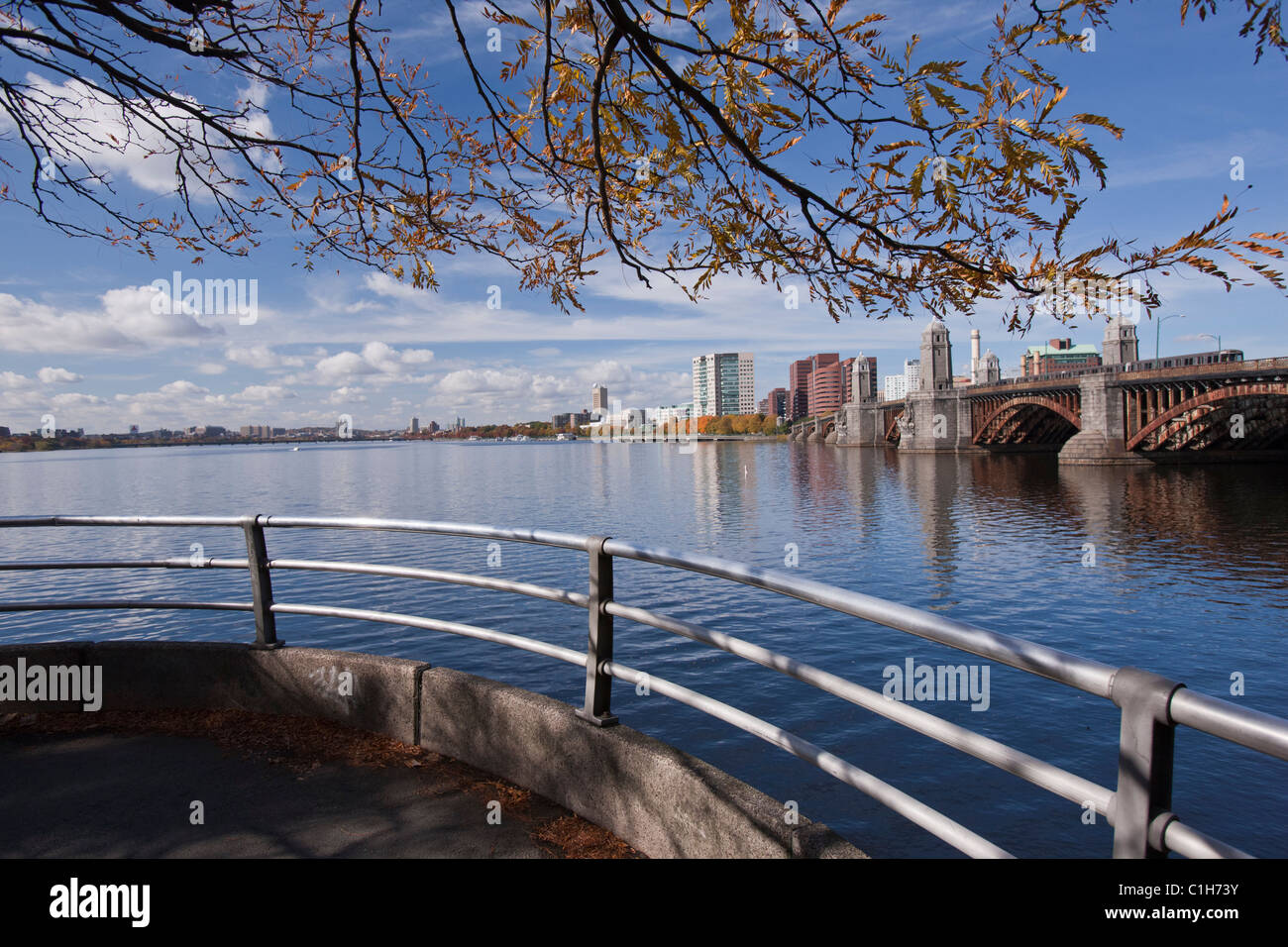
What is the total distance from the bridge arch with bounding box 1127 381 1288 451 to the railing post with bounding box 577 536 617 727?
230 feet

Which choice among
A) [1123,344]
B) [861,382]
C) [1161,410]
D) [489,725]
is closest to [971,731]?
[489,725]

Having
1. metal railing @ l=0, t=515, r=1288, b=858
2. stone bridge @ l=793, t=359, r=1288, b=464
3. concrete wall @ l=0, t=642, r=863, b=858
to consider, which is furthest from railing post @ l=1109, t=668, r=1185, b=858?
stone bridge @ l=793, t=359, r=1288, b=464

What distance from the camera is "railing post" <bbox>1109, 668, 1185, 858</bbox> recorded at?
1.81 m

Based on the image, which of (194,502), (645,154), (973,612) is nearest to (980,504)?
(973,612)

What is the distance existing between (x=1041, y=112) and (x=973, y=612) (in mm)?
18155

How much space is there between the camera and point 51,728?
5227 millimetres

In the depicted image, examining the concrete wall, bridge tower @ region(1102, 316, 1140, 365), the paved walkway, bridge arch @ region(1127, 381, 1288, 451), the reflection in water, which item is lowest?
the reflection in water

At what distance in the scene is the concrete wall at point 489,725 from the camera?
3.22 meters

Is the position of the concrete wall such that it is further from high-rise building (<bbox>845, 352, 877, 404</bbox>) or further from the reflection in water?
high-rise building (<bbox>845, 352, 877, 404</bbox>)

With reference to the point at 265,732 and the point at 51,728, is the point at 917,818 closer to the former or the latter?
the point at 265,732

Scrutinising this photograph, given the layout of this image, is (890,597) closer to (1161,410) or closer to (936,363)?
(1161,410)

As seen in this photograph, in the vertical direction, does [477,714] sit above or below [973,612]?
above
